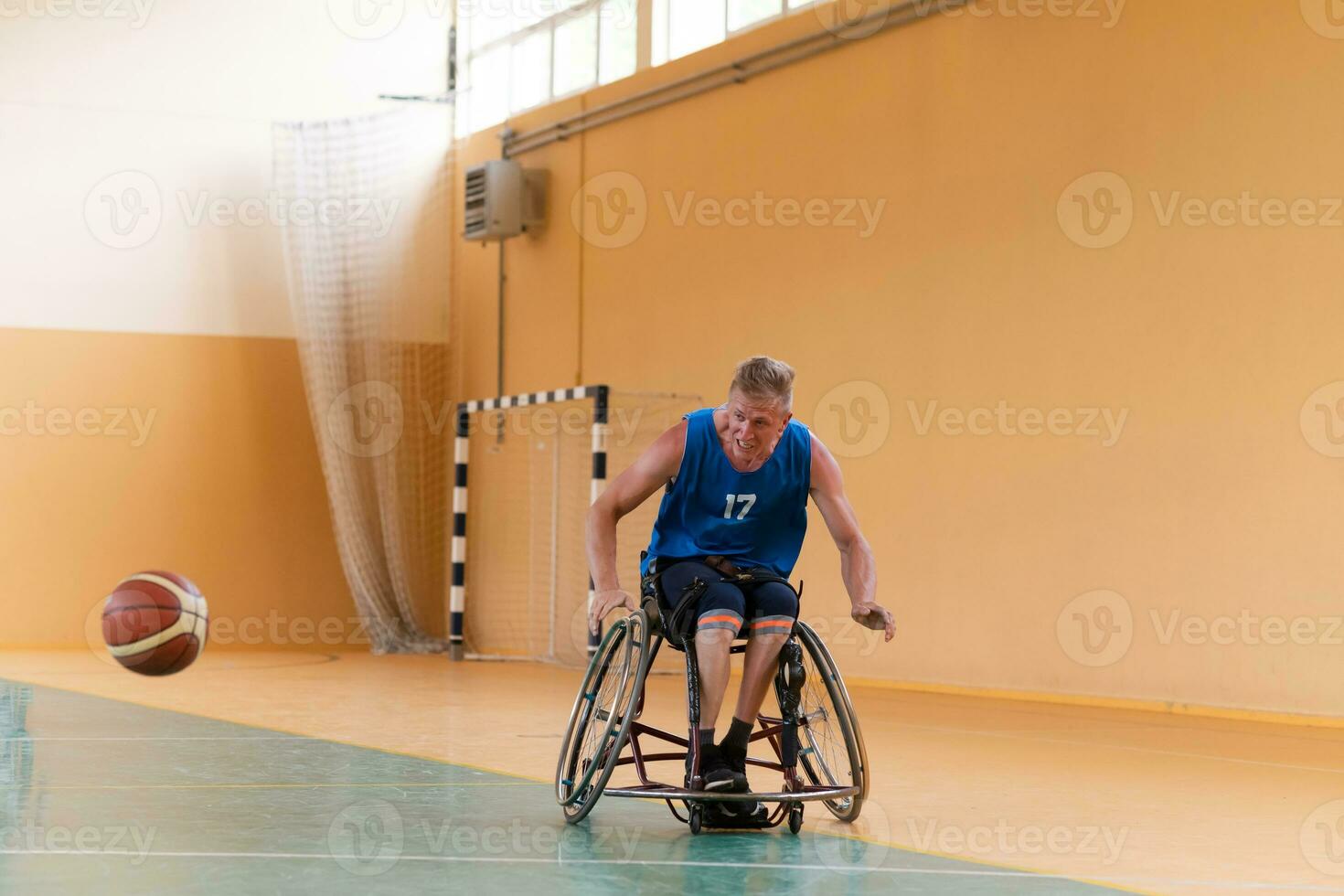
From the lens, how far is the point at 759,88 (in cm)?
893

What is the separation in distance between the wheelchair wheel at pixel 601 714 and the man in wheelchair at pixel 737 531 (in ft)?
0.43

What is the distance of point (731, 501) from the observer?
3.77 meters

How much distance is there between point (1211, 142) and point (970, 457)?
6.11 ft

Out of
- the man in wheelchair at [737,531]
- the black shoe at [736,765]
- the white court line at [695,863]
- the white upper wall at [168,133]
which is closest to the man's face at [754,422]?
the man in wheelchair at [737,531]

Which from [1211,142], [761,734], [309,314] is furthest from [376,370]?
[761,734]

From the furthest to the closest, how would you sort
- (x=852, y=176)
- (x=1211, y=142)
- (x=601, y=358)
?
(x=601, y=358)
(x=852, y=176)
(x=1211, y=142)

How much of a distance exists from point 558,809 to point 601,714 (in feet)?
1.44

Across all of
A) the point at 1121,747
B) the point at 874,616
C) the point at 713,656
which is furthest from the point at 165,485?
the point at 874,616

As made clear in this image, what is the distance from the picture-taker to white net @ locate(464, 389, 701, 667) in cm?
963

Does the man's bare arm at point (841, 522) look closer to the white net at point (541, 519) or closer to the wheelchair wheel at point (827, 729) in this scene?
the wheelchair wheel at point (827, 729)

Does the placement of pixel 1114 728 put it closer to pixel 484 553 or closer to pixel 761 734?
pixel 761 734

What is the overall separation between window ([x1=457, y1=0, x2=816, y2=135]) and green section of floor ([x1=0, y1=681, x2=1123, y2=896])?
5.55 metres

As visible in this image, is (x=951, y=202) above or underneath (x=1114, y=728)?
above

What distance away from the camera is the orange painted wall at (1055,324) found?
21.1ft
